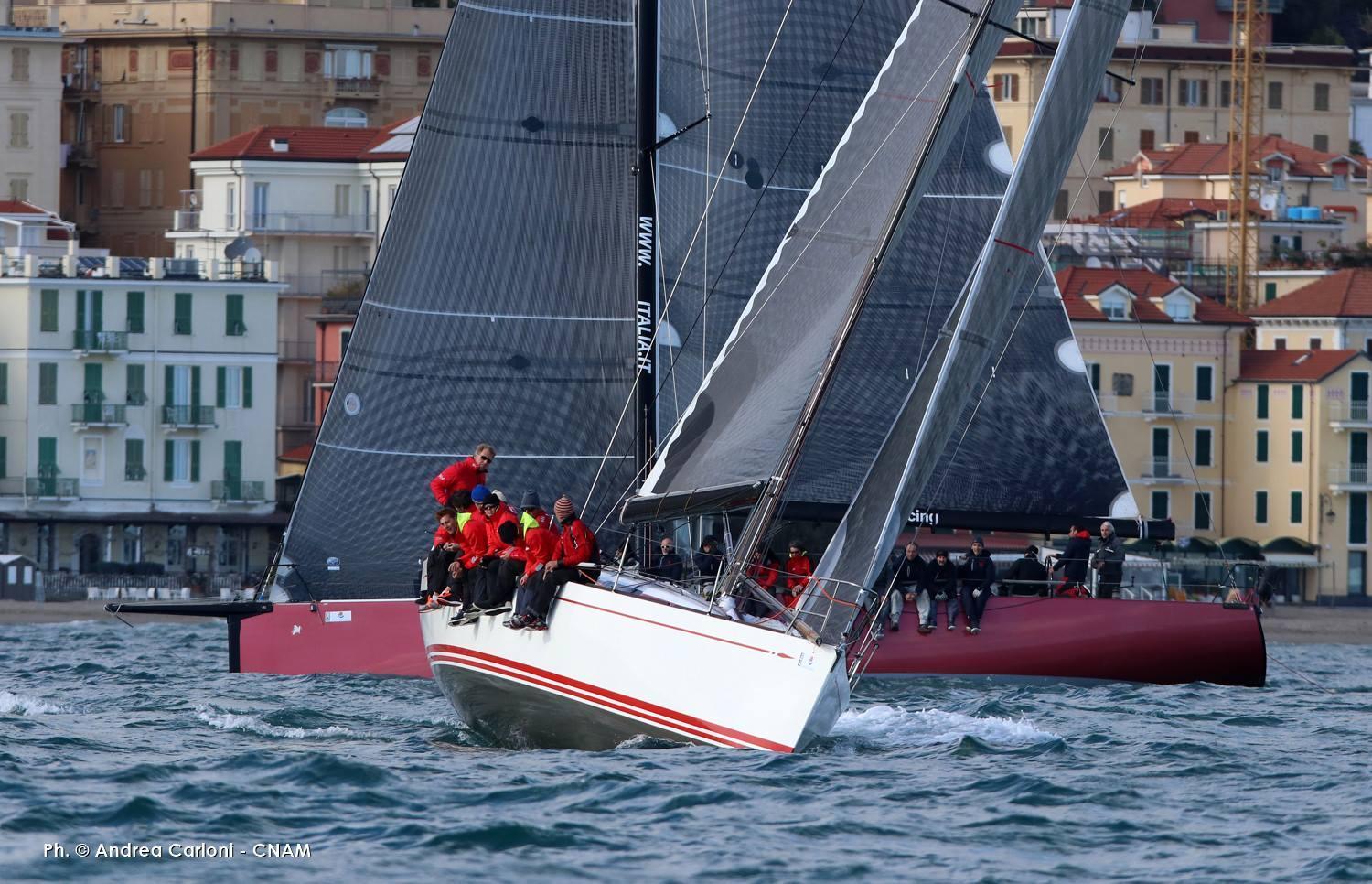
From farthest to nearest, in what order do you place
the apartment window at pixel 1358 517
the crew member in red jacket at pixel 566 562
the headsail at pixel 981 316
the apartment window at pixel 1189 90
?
the apartment window at pixel 1189 90, the apartment window at pixel 1358 517, the crew member in red jacket at pixel 566 562, the headsail at pixel 981 316

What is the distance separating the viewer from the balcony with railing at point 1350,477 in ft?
→ 232

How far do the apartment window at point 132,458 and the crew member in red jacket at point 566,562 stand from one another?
153 ft

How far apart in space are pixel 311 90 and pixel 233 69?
102 inches

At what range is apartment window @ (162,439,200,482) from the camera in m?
65.8

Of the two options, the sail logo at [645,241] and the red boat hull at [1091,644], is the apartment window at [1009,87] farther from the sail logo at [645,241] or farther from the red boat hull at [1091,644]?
the sail logo at [645,241]

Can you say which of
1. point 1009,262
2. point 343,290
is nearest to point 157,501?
point 343,290

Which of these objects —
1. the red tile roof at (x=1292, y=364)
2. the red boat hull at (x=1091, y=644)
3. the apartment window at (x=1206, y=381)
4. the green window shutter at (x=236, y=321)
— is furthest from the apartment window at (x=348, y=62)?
the red boat hull at (x=1091, y=644)

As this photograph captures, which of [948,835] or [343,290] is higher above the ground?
[343,290]

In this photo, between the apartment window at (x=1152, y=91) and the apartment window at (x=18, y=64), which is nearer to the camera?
the apartment window at (x=18, y=64)

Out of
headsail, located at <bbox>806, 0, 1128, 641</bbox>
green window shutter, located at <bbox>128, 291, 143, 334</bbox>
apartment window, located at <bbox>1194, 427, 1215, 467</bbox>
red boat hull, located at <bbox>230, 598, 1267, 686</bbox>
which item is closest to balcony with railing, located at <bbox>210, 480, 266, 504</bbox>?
green window shutter, located at <bbox>128, 291, 143, 334</bbox>

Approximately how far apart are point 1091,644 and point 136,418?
4042 cm

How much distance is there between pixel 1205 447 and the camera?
71.6 m

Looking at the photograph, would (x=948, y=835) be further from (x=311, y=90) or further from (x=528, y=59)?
(x=311, y=90)

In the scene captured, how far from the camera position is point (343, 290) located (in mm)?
74188
